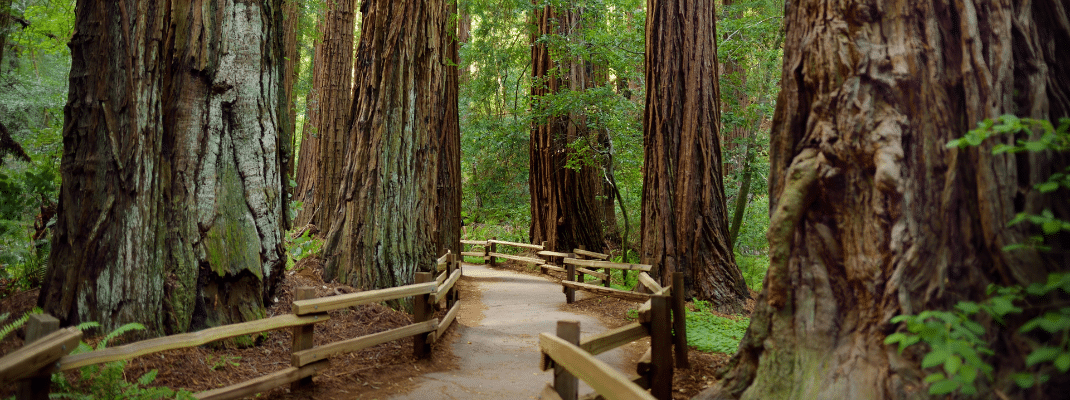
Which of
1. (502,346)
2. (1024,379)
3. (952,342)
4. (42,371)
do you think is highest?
(952,342)

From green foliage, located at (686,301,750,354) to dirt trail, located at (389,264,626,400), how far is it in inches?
37.8

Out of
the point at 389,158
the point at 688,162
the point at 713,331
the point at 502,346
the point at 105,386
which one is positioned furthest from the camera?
the point at 688,162

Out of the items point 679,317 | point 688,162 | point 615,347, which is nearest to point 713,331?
point 679,317

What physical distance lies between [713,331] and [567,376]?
453cm

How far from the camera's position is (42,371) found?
3027 mm

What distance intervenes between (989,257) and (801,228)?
87cm

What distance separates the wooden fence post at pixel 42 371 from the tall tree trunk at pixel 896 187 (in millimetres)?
3749

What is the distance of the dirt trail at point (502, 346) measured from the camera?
5.49 meters

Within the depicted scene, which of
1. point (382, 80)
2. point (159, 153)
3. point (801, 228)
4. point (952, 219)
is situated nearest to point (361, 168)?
point (382, 80)

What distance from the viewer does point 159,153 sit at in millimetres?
4883

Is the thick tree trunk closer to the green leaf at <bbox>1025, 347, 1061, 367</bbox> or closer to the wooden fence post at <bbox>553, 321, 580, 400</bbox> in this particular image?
the wooden fence post at <bbox>553, 321, 580, 400</bbox>

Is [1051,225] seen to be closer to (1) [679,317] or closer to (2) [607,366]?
(2) [607,366]

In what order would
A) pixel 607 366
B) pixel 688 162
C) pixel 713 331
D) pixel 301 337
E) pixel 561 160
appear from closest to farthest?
pixel 607 366 < pixel 301 337 < pixel 713 331 < pixel 688 162 < pixel 561 160

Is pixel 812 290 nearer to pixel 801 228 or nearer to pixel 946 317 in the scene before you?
pixel 801 228
